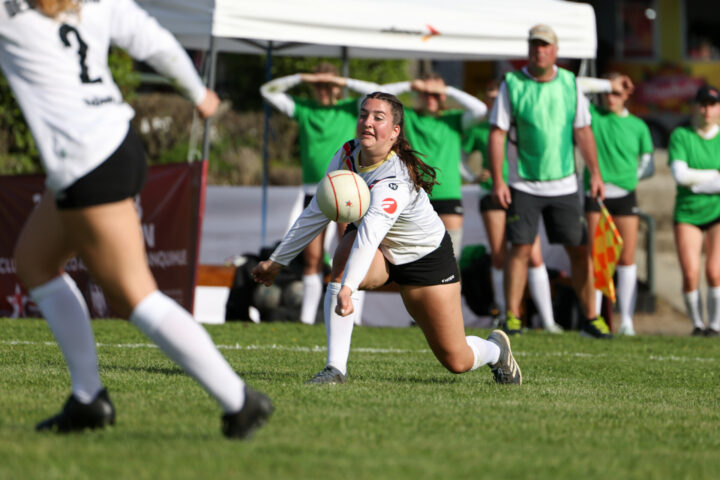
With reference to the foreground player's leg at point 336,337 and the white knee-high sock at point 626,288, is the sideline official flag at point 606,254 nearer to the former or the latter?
the white knee-high sock at point 626,288

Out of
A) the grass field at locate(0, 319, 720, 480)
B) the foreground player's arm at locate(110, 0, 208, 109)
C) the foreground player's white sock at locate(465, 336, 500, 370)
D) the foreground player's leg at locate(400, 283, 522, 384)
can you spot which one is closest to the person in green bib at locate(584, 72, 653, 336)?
the grass field at locate(0, 319, 720, 480)

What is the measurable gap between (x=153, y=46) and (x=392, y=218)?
1.85 m

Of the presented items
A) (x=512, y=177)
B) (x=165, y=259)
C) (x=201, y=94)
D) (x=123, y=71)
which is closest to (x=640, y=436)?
(x=201, y=94)

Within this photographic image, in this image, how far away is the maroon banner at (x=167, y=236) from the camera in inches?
408

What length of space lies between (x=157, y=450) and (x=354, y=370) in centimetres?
302

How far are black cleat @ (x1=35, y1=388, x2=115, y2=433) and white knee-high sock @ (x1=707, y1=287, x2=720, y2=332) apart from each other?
833cm

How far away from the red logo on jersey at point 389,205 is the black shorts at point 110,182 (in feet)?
5.82

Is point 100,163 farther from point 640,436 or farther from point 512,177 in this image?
point 512,177

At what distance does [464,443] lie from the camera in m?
4.20

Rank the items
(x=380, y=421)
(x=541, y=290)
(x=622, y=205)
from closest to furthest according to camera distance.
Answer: (x=380, y=421), (x=541, y=290), (x=622, y=205)

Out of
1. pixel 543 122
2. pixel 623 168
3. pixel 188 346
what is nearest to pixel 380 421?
pixel 188 346

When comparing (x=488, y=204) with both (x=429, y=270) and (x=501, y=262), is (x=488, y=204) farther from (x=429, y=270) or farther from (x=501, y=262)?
(x=429, y=270)

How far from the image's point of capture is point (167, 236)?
1056cm

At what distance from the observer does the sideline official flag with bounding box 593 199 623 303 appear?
9.91 m
